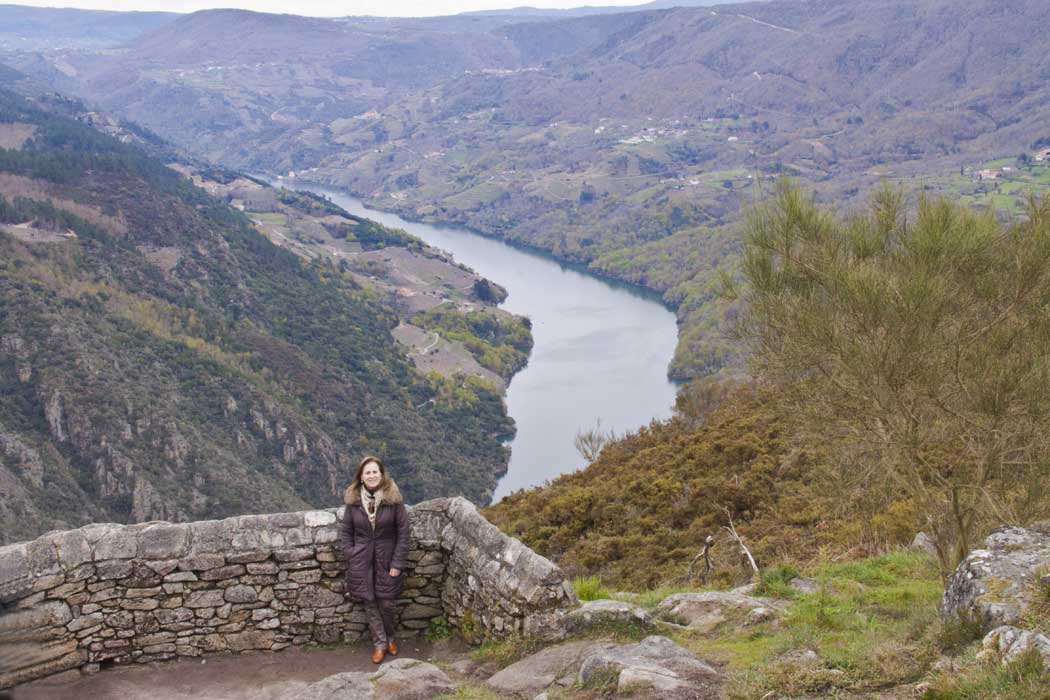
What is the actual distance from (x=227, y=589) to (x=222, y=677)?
616 millimetres

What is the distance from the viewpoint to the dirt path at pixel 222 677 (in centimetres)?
599

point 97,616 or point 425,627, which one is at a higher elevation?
point 97,616

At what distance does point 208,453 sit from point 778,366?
4632 centimetres

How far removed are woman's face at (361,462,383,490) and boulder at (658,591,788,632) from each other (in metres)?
2.31

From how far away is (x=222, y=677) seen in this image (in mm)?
6277

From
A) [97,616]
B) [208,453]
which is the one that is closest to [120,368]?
[208,453]

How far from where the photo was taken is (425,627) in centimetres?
699

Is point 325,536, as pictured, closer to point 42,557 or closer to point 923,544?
point 42,557

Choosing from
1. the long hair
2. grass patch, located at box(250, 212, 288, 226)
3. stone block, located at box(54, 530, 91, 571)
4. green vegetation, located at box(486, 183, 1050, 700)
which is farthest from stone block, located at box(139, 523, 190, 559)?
grass patch, located at box(250, 212, 288, 226)

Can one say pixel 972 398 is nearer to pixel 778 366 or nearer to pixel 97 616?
pixel 778 366

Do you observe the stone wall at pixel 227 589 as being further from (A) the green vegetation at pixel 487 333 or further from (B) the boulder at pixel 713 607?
(A) the green vegetation at pixel 487 333

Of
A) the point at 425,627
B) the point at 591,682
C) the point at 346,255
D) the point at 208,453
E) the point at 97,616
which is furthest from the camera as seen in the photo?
the point at 346,255

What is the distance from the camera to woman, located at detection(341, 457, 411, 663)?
6.43 metres

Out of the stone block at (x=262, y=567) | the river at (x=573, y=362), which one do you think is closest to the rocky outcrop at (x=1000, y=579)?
the stone block at (x=262, y=567)
